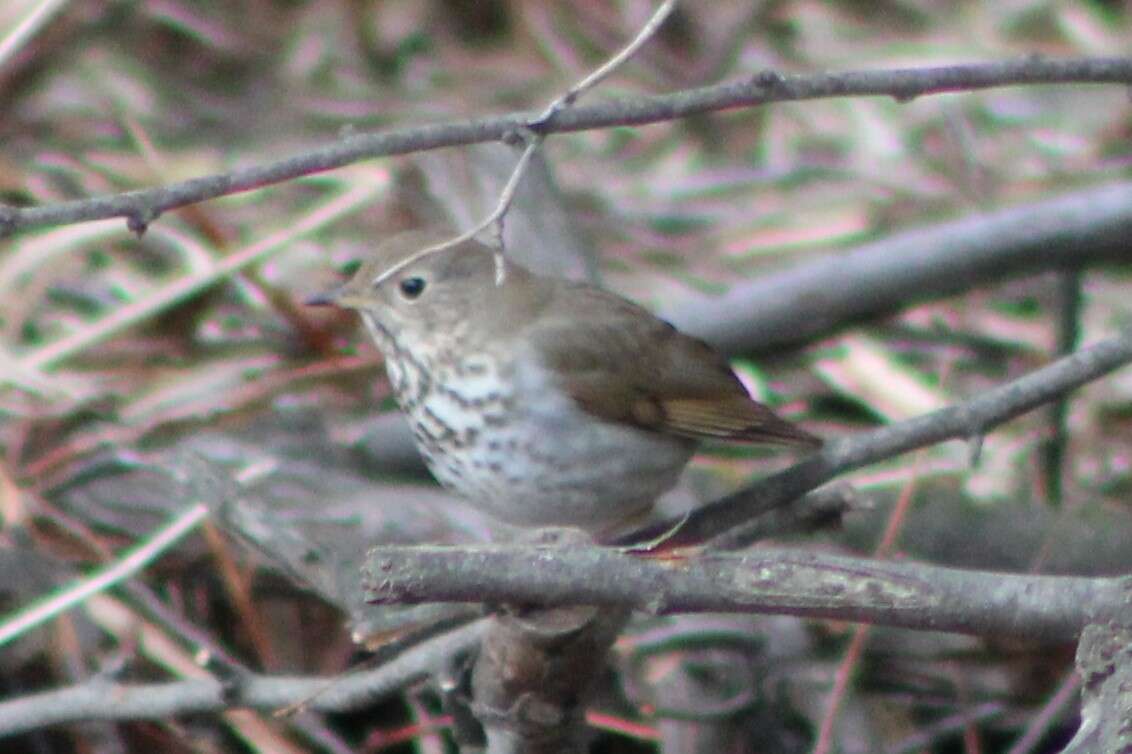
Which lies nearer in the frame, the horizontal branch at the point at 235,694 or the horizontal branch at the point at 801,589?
the horizontal branch at the point at 801,589

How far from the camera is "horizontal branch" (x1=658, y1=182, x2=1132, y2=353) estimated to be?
4258mm

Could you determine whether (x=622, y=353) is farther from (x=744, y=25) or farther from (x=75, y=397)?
(x=744, y=25)

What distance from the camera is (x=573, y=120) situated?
7.35 ft

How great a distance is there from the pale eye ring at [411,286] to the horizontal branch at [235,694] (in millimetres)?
948

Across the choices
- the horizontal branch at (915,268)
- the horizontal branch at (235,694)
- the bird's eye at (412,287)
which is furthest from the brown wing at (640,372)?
the horizontal branch at (235,694)

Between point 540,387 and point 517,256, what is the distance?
1.08 meters

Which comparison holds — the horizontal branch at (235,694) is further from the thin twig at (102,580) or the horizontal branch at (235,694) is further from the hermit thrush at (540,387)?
the hermit thrush at (540,387)

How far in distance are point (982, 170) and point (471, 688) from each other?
118 inches

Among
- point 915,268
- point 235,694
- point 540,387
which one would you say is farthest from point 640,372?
point 235,694

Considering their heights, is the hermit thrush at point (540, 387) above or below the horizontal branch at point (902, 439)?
above

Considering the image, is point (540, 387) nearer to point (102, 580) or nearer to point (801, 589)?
point (102, 580)

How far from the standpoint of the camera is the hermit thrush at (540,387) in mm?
3559

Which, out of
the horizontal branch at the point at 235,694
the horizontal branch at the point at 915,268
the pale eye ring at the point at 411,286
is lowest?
the horizontal branch at the point at 235,694

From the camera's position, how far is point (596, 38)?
6.37 metres
